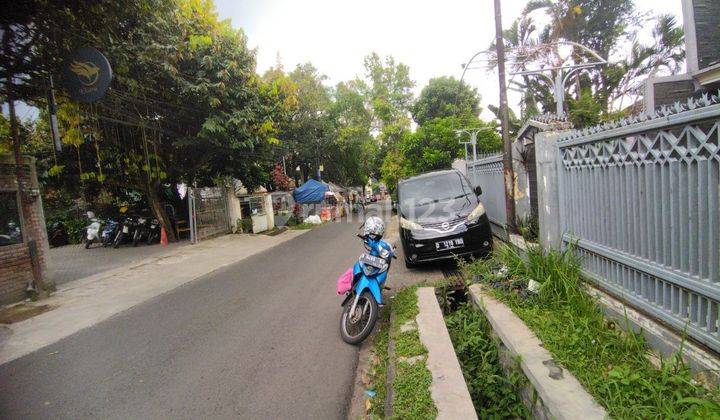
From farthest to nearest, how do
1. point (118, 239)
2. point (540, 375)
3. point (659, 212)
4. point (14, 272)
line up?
point (118, 239)
point (14, 272)
point (659, 212)
point (540, 375)

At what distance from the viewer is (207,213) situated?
592 inches

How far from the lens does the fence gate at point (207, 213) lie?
548 inches

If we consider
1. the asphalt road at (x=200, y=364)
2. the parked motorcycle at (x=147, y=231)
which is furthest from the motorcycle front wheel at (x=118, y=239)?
the asphalt road at (x=200, y=364)

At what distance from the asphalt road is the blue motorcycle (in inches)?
7.3

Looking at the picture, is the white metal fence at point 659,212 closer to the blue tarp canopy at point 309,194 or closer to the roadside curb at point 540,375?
the roadside curb at point 540,375

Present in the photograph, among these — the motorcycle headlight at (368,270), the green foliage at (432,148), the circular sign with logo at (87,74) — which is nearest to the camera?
the motorcycle headlight at (368,270)

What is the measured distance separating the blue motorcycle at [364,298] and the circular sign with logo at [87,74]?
641cm

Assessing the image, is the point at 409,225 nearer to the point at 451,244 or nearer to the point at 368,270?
the point at 451,244

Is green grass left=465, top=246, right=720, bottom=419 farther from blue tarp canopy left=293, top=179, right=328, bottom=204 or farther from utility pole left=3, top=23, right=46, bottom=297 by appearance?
blue tarp canopy left=293, top=179, right=328, bottom=204

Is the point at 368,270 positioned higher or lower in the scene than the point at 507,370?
higher

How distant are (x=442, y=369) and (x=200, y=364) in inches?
97.8

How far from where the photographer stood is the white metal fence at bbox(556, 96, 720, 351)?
87.4 inches

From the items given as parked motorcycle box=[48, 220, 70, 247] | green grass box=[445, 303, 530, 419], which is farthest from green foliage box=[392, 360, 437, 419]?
parked motorcycle box=[48, 220, 70, 247]

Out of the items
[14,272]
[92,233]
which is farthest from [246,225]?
[14,272]
